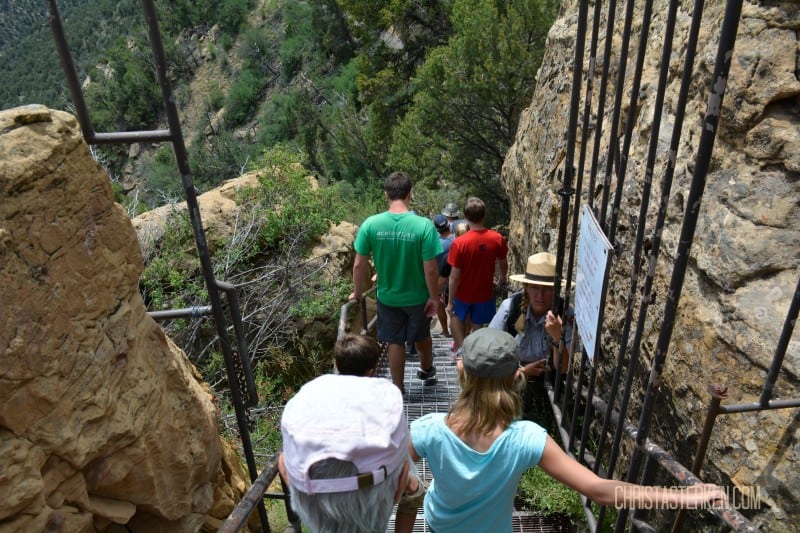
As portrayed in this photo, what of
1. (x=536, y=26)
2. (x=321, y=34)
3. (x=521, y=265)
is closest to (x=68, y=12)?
(x=321, y=34)

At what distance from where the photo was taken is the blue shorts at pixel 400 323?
394cm

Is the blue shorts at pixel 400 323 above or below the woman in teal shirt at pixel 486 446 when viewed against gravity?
below

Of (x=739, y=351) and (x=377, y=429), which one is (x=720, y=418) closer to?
(x=739, y=351)

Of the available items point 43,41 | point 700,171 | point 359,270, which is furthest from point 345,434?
point 43,41

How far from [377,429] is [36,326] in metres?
1.11

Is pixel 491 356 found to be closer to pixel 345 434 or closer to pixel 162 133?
pixel 345 434

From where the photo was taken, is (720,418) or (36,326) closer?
(36,326)

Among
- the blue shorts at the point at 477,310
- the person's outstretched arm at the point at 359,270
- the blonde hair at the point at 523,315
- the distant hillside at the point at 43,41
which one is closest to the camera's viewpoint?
the blonde hair at the point at 523,315

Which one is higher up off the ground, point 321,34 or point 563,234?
point 321,34

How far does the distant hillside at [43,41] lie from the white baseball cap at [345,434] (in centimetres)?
5722

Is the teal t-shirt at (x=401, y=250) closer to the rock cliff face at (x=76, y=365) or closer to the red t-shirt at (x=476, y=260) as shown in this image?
the red t-shirt at (x=476, y=260)

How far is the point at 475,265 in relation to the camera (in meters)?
4.39

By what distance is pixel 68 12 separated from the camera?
63.2 meters

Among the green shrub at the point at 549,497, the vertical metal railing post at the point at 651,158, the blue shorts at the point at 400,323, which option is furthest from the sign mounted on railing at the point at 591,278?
the blue shorts at the point at 400,323
